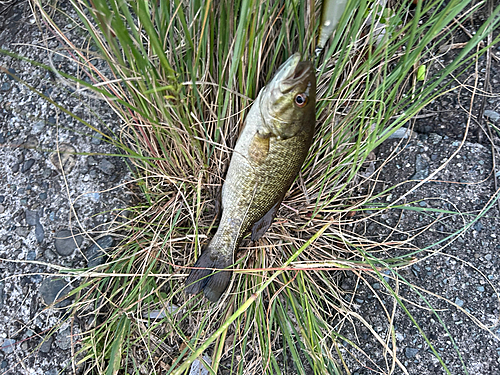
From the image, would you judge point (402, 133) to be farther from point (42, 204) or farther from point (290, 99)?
point (42, 204)

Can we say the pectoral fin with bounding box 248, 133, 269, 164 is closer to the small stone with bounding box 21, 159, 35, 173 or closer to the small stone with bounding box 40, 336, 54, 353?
the small stone with bounding box 21, 159, 35, 173

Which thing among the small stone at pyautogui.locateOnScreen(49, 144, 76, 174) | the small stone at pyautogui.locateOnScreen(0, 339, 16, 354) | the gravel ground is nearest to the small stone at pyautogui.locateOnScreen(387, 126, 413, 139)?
the gravel ground

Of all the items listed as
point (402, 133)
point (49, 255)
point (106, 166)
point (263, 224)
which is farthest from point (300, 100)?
point (49, 255)

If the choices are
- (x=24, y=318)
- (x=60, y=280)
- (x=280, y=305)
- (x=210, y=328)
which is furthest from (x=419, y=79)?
(x=24, y=318)

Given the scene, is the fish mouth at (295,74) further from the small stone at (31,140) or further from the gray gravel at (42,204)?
the small stone at (31,140)

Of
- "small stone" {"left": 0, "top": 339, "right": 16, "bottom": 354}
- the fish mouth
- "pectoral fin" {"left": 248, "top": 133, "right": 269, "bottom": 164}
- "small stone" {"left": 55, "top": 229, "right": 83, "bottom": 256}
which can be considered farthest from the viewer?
"small stone" {"left": 55, "top": 229, "right": 83, "bottom": 256}

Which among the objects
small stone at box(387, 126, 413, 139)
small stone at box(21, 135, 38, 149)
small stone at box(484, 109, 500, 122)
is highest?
small stone at box(484, 109, 500, 122)
